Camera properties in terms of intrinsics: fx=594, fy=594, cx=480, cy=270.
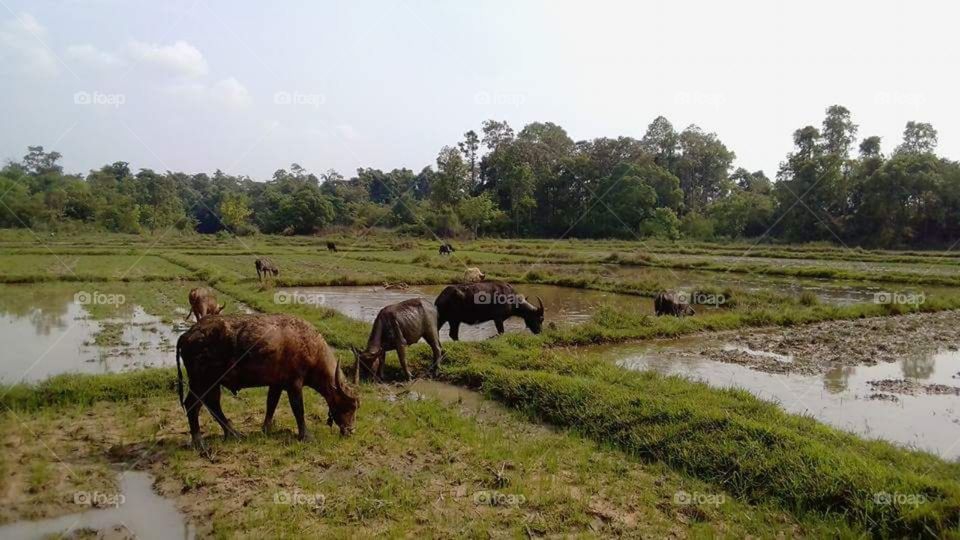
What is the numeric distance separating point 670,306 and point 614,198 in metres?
45.3

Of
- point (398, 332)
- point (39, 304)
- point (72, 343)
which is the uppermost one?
point (398, 332)

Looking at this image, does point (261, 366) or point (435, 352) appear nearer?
point (261, 366)

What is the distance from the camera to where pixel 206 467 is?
21.2 feet

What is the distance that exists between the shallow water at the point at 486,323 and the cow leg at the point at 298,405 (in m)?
7.30

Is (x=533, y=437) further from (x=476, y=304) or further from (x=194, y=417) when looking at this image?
(x=476, y=304)

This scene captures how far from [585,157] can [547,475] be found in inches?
2553

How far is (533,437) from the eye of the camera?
773 centimetres

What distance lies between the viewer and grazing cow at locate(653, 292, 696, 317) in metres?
16.7

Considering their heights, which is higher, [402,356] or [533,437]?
[402,356]

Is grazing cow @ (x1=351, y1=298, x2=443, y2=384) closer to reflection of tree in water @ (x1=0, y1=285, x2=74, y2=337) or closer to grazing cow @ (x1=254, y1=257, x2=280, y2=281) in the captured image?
reflection of tree in water @ (x1=0, y1=285, x2=74, y2=337)

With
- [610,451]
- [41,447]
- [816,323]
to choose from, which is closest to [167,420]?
[41,447]

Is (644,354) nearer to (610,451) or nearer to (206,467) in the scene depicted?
(610,451)

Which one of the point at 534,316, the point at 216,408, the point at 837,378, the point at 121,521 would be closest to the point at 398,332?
the point at 216,408

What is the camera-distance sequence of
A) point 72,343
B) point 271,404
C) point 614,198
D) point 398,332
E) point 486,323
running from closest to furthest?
1. point 271,404
2. point 398,332
3. point 72,343
4. point 486,323
5. point 614,198
